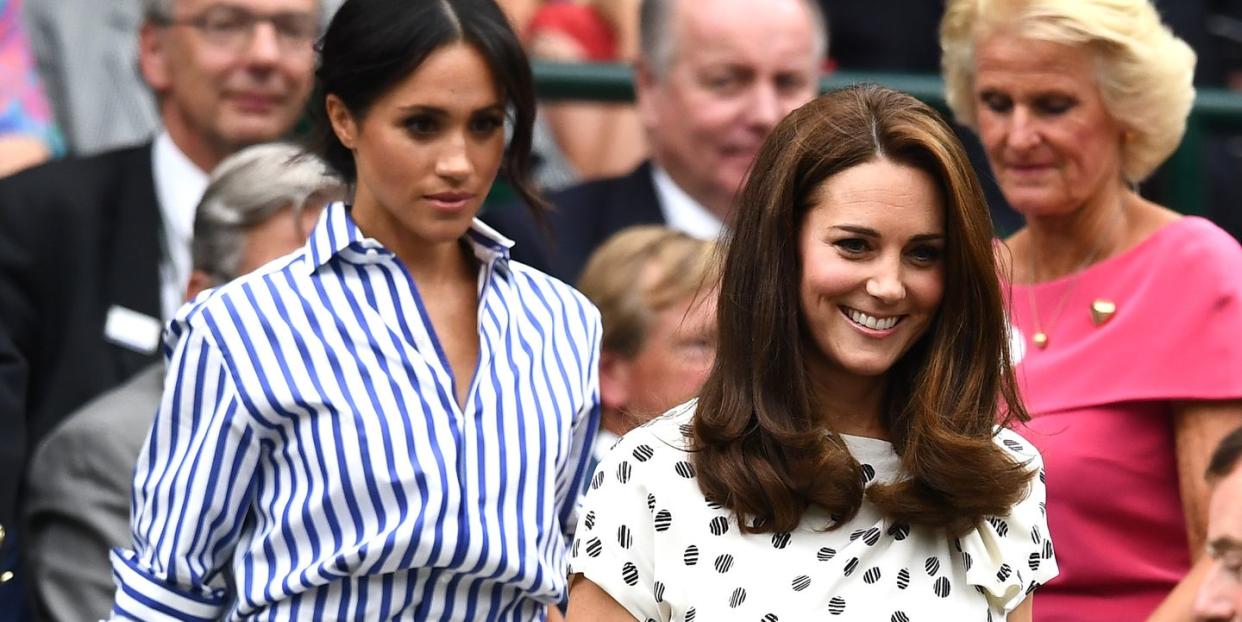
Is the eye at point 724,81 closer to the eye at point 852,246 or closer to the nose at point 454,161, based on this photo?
the nose at point 454,161

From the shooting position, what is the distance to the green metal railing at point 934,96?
5.30 meters

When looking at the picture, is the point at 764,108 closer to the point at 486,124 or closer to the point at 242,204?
the point at 242,204

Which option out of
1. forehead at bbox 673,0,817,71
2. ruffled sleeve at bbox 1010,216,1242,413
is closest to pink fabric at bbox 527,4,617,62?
forehead at bbox 673,0,817,71

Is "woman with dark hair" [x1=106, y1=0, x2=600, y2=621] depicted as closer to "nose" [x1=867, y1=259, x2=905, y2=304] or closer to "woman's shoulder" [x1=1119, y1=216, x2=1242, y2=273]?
"nose" [x1=867, y1=259, x2=905, y2=304]

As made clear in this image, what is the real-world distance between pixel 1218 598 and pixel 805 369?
0.68 metres

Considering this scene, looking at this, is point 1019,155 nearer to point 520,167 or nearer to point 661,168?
point 520,167

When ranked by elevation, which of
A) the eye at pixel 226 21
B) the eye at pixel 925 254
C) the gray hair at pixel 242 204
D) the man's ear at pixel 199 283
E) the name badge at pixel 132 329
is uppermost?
the eye at pixel 925 254

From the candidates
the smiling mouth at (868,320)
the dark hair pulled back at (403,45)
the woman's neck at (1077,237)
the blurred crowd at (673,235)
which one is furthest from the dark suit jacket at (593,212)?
the smiling mouth at (868,320)

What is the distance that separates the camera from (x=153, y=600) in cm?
313

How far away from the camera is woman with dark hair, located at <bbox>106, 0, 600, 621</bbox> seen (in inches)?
121

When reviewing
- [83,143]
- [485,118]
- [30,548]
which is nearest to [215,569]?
[485,118]

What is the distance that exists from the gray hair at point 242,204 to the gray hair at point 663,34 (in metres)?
1.37

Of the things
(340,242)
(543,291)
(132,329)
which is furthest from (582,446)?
(132,329)

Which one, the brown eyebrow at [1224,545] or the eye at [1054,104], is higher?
the eye at [1054,104]
